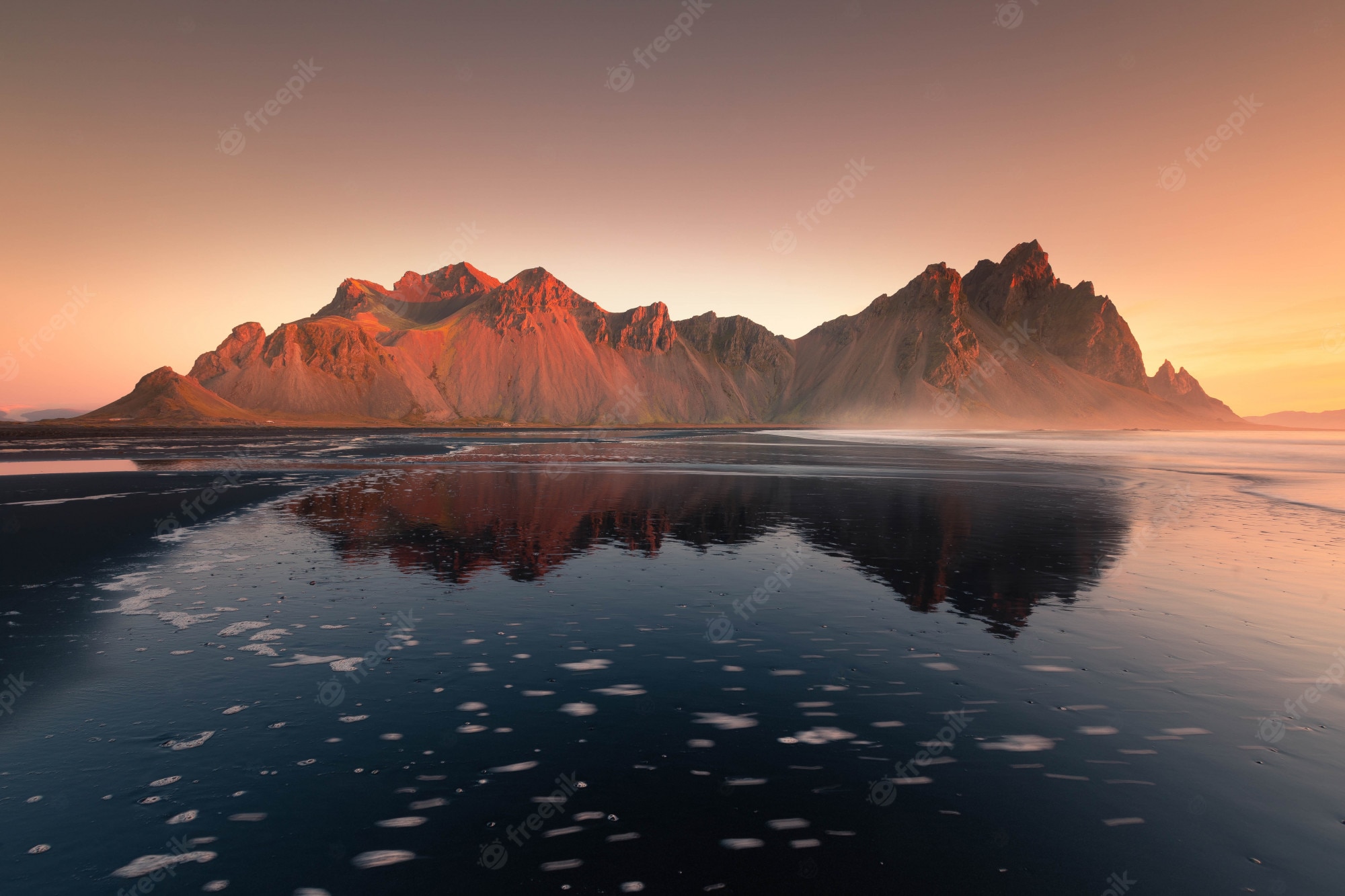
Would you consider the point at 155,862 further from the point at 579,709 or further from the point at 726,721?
the point at 726,721

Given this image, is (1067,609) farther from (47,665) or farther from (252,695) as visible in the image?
(47,665)

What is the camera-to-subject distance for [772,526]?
81.5 feet

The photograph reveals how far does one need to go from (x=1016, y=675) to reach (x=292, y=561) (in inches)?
685

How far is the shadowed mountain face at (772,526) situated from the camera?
16.8m

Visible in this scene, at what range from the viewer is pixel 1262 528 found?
24.7 meters

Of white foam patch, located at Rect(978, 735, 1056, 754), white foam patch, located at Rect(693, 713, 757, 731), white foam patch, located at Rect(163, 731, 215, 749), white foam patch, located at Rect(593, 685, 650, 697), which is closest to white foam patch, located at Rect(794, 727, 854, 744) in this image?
white foam patch, located at Rect(693, 713, 757, 731)

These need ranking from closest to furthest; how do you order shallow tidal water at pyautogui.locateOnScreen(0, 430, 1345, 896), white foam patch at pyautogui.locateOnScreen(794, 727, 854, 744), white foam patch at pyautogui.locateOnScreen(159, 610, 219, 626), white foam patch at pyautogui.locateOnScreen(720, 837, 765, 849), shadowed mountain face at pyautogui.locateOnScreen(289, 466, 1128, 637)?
1. shallow tidal water at pyautogui.locateOnScreen(0, 430, 1345, 896)
2. white foam patch at pyautogui.locateOnScreen(720, 837, 765, 849)
3. white foam patch at pyautogui.locateOnScreen(794, 727, 854, 744)
4. white foam patch at pyautogui.locateOnScreen(159, 610, 219, 626)
5. shadowed mountain face at pyautogui.locateOnScreen(289, 466, 1128, 637)

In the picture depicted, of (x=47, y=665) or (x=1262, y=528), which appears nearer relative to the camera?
(x=47, y=665)

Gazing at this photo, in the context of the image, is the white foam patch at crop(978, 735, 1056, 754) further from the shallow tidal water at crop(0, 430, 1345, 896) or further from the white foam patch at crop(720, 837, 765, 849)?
the white foam patch at crop(720, 837, 765, 849)

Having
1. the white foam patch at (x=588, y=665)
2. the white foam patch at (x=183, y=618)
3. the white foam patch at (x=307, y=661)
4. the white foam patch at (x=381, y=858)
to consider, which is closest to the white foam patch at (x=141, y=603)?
the white foam patch at (x=183, y=618)

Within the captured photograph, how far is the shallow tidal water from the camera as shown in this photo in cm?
584

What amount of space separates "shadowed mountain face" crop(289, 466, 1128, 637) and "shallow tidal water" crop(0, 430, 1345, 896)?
0.30 meters

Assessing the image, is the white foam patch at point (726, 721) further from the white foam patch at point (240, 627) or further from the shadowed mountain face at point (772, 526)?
the white foam patch at point (240, 627)

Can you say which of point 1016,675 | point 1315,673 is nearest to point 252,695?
point 1016,675
